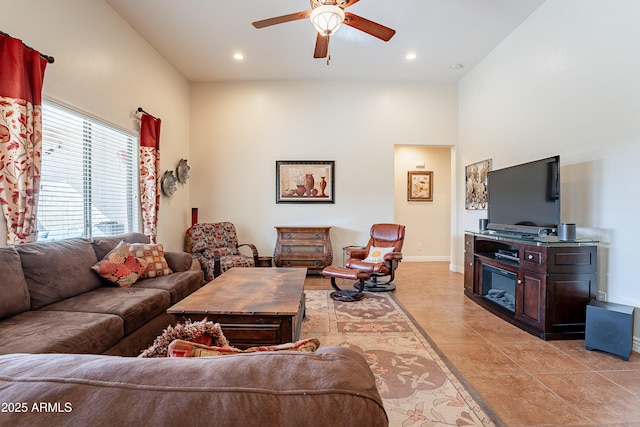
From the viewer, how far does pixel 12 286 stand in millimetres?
1828

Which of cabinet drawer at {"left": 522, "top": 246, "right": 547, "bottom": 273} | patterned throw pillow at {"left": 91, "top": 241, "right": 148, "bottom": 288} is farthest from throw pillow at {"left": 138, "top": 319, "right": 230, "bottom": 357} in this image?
cabinet drawer at {"left": 522, "top": 246, "right": 547, "bottom": 273}

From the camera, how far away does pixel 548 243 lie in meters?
2.59

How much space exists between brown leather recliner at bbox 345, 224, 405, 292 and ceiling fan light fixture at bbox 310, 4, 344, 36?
105 inches

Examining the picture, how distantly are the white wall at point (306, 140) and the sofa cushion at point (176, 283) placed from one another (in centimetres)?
227

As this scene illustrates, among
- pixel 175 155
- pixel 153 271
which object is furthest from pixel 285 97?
pixel 153 271

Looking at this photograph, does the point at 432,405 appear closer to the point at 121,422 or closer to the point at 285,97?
the point at 121,422

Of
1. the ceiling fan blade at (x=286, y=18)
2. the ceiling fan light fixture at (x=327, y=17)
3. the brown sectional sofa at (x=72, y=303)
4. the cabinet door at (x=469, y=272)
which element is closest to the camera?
the brown sectional sofa at (x=72, y=303)

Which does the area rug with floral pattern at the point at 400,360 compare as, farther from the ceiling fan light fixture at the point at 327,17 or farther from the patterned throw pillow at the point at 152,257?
the ceiling fan light fixture at the point at 327,17

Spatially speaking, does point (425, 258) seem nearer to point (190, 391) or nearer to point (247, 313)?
point (247, 313)

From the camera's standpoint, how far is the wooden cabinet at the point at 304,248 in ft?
15.9

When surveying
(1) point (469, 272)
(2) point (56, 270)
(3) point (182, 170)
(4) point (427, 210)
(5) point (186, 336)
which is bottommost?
(1) point (469, 272)

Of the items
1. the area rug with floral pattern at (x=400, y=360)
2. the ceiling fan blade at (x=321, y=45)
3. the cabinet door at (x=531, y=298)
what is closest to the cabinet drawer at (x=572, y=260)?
the cabinet door at (x=531, y=298)

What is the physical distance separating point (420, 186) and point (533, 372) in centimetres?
477

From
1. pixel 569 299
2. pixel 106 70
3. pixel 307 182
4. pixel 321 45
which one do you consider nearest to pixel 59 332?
pixel 106 70
